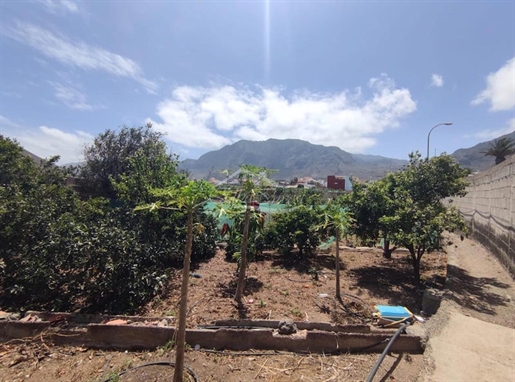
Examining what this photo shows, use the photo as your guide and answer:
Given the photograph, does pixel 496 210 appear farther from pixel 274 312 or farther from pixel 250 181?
pixel 250 181

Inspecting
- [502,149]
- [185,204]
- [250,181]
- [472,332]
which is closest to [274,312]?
[250,181]

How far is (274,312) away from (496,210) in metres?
8.15

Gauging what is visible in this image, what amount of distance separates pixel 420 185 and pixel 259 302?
641 centimetres

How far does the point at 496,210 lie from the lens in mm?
8375

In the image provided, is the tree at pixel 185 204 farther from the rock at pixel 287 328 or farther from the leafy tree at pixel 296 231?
the leafy tree at pixel 296 231

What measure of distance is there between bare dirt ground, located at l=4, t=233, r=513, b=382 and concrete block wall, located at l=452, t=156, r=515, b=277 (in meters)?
0.99

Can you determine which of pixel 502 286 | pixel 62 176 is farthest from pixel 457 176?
pixel 62 176

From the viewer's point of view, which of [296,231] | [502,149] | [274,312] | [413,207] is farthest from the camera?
[502,149]

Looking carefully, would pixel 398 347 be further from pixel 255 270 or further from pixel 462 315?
pixel 255 270

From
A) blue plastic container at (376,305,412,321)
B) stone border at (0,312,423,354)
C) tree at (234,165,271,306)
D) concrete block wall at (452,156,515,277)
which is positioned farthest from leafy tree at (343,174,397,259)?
stone border at (0,312,423,354)

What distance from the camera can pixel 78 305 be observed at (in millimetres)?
5125

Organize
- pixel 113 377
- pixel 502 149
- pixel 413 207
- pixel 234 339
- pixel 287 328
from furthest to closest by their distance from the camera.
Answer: pixel 502 149 < pixel 413 207 < pixel 287 328 < pixel 234 339 < pixel 113 377

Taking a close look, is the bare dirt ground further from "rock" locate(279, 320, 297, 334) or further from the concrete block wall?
the concrete block wall

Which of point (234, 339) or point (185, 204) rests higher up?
point (185, 204)
